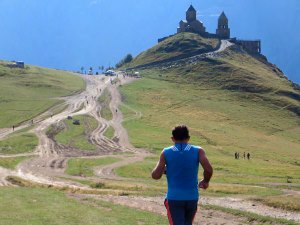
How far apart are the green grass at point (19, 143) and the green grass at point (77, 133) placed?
3694mm

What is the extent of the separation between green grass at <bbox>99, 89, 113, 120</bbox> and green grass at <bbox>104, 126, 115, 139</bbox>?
12.9 metres

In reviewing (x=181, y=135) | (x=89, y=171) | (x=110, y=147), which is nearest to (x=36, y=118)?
(x=110, y=147)

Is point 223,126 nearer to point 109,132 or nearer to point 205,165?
point 109,132

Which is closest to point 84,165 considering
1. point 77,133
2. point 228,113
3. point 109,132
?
point 77,133

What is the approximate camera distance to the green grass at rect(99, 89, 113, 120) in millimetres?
106000

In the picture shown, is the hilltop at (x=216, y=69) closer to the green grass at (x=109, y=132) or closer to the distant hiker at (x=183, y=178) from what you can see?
the green grass at (x=109, y=132)

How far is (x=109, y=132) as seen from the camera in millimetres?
87000

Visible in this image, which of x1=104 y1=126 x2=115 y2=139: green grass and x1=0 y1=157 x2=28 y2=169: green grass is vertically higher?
x1=104 y1=126 x2=115 y2=139: green grass

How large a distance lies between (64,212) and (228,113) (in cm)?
9985

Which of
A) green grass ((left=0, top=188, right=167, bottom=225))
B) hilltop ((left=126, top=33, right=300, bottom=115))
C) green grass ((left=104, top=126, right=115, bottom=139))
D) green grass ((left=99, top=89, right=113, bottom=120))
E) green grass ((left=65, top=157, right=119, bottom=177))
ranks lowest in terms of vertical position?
green grass ((left=0, top=188, right=167, bottom=225))

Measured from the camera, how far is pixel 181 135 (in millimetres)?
12055

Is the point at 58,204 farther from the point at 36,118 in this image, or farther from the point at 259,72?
the point at 259,72

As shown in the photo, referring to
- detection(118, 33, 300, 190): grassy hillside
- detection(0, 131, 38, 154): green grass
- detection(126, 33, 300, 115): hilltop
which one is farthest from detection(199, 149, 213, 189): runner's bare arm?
detection(126, 33, 300, 115): hilltop

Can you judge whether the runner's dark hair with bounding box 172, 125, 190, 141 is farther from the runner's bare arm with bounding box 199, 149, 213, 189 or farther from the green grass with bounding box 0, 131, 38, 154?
the green grass with bounding box 0, 131, 38, 154
